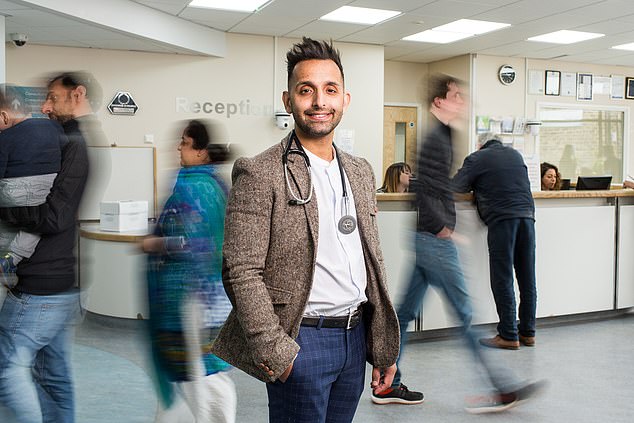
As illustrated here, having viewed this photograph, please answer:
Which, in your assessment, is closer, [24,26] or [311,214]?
[311,214]

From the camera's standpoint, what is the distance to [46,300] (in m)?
2.40

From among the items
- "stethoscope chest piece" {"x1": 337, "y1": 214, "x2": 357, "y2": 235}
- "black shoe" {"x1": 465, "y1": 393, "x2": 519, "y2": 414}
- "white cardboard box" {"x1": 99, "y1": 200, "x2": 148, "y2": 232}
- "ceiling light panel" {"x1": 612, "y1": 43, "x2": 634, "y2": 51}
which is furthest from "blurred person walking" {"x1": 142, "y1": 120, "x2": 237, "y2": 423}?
A: "ceiling light panel" {"x1": 612, "y1": 43, "x2": 634, "y2": 51}

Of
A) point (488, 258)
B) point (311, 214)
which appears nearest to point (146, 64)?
point (488, 258)

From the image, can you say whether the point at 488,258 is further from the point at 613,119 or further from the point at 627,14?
the point at 613,119

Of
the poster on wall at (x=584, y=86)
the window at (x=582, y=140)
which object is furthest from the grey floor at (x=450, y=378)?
Answer: the poster on wall at (x=584, y=86)

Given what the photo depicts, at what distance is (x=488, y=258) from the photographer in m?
5.14

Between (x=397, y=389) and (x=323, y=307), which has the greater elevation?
(x=323, y=307)

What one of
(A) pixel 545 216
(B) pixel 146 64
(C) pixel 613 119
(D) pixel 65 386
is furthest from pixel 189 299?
(C) pixel 613 119

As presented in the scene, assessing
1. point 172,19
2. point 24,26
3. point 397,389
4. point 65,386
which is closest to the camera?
point 65,386

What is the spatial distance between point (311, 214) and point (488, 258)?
3713mm

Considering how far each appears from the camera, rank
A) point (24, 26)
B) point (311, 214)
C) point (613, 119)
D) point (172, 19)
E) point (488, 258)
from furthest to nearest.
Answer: point (613, 119) → point (172, 19) → point (24, 26) → point (488, 258) → point (311, 214)

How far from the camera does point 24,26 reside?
7.05m

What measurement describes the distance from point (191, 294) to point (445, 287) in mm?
1557

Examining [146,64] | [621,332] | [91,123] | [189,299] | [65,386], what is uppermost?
[146,64]
